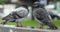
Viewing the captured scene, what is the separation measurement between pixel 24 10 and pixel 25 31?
2.28m

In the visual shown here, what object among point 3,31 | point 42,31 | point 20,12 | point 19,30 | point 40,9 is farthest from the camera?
point 20,12

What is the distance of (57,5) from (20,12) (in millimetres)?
19562

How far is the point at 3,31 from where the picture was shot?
716 cm

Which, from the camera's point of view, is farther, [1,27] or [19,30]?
[1,27]

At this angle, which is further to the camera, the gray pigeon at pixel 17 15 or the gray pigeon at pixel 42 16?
the gray pigeon at pixel 17 15

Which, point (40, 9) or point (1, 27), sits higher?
point (40, 9)

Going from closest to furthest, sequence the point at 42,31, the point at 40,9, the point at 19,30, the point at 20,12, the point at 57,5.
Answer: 1. the point at 42,31
2. the point at 19,30
3. the point at 40,9
4. the point at 20,12
5. the point at 57,5

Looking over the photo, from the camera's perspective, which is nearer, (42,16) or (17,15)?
(42,16)

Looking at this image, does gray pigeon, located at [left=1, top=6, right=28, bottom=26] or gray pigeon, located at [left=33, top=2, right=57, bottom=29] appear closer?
gray pigeon, located at [left=33, top=2, right=57, bottom=29]

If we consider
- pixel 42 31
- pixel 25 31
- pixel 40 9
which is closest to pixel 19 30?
pixel 25 31

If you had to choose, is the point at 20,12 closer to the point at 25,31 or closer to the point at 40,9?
the point at 40,9

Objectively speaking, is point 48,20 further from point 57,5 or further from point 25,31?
point 57,5

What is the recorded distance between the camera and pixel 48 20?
23.5ft

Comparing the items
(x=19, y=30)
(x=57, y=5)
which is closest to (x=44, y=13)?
(x=19, y=30)
